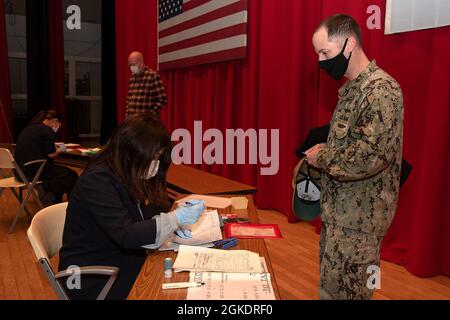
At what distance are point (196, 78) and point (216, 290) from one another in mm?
4755

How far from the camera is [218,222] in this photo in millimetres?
1761

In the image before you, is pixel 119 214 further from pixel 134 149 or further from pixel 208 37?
pixel 208 37

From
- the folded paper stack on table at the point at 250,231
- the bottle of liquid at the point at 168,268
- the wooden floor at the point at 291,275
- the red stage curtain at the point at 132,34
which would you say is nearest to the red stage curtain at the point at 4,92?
the red stage curtain at the point at 132,34

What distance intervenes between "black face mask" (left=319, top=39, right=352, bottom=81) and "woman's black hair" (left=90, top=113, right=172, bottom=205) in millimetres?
654

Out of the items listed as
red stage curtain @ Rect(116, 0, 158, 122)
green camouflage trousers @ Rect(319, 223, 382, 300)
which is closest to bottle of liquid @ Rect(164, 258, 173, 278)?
green camouflage trousers @ Rect(319, 223, 382, 300)

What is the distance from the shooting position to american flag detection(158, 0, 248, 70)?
4602mm

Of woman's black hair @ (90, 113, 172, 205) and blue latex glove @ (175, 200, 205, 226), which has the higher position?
woman's black hair @ (90, 113, 172, 205)

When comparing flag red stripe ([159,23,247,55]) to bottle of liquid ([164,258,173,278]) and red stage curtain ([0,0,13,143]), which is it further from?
bottle of liquid ([164,258,173,278])

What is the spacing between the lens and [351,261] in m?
1.51

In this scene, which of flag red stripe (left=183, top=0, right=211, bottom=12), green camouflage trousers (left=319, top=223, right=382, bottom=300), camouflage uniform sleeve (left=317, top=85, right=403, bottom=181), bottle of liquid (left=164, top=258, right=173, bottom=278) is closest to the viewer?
bottle of liquid (left=164, top=258, right=173, bottom=278)

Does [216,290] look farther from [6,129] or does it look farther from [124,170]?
[6,129]

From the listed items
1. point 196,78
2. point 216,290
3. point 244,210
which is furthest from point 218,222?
point 196,78

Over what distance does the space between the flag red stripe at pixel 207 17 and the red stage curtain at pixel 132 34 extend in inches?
18.8

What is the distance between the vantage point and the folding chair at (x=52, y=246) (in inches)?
55.8
